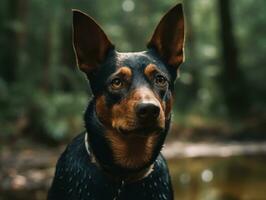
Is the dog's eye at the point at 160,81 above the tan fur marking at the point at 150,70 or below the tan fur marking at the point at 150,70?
below

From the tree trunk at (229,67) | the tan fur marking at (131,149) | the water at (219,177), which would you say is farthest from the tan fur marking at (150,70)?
the tree trunk at (229,67)

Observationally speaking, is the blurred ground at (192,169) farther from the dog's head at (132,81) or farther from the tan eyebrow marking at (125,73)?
the tan eyebrow marking at (125,73)

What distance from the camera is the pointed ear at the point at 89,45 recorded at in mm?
4590

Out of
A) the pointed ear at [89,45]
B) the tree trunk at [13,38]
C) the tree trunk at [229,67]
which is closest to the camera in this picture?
the pointed ear at [89,45]

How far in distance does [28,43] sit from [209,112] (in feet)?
22.4

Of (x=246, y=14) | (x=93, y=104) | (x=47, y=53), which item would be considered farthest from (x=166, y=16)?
(x=246, y=14)

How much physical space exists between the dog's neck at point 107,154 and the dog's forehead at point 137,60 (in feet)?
1.46

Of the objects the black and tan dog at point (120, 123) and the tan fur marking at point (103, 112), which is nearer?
the black and tan dog at point (120, 123)

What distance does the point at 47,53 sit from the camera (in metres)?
16.6

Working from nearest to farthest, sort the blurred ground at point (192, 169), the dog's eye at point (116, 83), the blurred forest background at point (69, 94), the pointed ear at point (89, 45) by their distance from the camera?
the dog's eye at point (116, 83) < the pointed ear at point (89, 45) < the blurred ground at point (192, 169) < the blurred forest background at point (69, 94)

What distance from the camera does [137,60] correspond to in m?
4.45

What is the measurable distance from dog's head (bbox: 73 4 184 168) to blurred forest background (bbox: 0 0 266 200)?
4.79m

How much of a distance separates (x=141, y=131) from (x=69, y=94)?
13689 mm

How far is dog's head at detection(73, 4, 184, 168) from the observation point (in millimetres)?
4078
